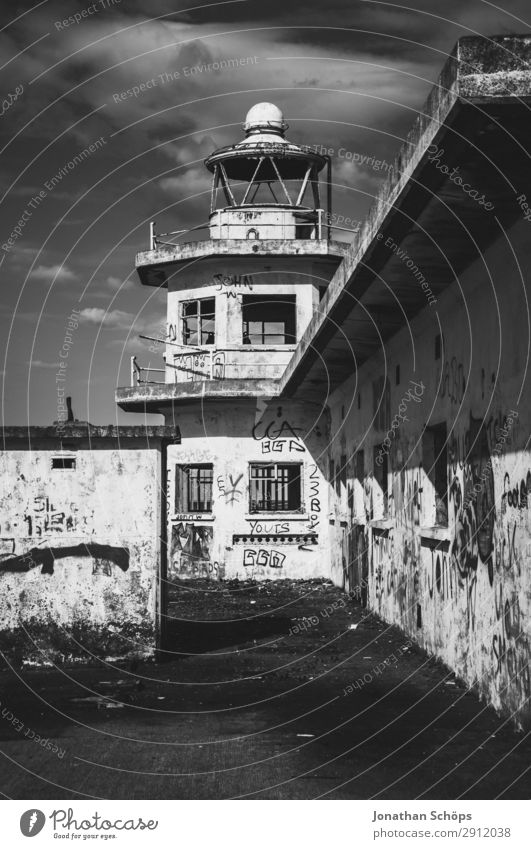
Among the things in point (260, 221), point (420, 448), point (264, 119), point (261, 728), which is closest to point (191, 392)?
point (260, 221)

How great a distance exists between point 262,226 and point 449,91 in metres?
17.8

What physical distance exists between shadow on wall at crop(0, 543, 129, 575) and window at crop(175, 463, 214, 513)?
11.1 meters

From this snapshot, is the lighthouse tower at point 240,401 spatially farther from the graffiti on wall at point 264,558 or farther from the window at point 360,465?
the window at point 360,465

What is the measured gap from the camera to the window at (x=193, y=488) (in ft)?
69.4

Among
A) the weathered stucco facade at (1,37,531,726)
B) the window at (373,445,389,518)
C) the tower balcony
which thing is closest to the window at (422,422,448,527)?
the weathered stucco facade at (1,37,531,726)

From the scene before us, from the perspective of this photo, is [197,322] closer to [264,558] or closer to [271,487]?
[271,487]

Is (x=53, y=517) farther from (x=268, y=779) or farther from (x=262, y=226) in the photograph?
(x=262, y=226)

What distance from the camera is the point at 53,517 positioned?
10.0 meters

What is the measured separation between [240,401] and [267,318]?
10.8ft

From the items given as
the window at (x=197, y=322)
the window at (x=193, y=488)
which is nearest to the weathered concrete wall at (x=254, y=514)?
the window at (x=193, y=488)

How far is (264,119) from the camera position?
23906 millimetres

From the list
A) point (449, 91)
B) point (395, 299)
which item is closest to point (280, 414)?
point (395, 299)

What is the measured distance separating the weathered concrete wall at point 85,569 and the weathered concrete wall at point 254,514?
10.7 metres

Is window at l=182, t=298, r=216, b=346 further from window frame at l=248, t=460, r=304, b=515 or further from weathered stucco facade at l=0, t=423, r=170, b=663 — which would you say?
weathered stucco facade at l=0, t=423, r=170, b=663
